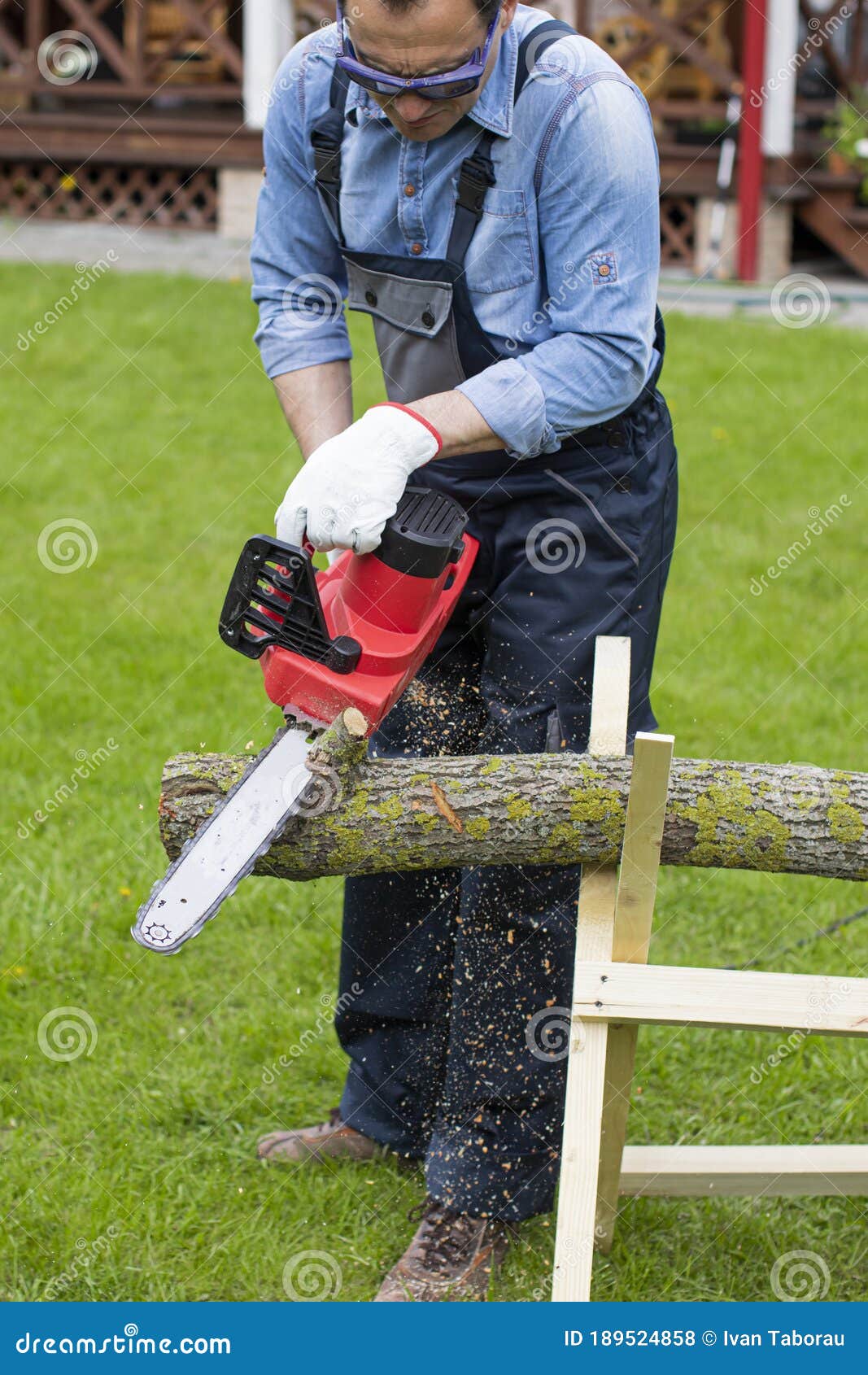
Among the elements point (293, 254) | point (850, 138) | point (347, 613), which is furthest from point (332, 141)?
point (850, 138)

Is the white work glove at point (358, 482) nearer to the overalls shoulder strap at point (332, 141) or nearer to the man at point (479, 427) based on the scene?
the man at point (479, 427)

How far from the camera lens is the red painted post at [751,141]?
9945mm

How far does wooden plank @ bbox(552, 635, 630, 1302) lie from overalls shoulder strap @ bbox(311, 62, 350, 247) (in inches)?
36.4

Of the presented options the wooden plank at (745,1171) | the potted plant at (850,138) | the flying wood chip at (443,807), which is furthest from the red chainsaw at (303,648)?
the potted plant at (850,138)

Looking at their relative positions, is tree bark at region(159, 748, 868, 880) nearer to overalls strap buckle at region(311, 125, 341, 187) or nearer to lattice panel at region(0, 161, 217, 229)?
overalls strap buckle at region(311, 125, 341, 187)

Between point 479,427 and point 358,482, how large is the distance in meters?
0.25

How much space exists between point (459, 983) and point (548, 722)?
524 millimetres

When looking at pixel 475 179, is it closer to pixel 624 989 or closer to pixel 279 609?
pixel 279 609

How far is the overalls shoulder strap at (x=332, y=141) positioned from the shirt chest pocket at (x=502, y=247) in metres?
0.29

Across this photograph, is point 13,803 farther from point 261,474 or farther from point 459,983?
point 261,474

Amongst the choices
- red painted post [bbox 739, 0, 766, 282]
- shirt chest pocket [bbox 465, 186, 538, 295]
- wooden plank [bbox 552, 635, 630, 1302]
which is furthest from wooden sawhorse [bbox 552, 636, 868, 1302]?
red painted post [bbox 739, 0, 766, 282]

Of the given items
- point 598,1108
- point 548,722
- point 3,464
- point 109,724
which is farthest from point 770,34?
point 598,1108

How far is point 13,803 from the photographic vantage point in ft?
13.0

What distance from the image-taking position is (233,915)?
3.63 meters
